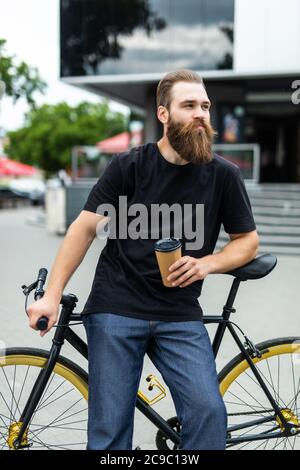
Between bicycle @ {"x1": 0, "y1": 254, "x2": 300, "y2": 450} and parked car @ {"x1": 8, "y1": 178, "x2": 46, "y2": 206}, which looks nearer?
bicycle @ {"x1": 0, "y1": 254, "x2": 300, "y2": 450}

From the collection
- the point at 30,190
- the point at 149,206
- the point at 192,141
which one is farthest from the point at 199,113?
the point at 30,190

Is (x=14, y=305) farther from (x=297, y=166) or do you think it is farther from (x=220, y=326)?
(x=297, y=166)

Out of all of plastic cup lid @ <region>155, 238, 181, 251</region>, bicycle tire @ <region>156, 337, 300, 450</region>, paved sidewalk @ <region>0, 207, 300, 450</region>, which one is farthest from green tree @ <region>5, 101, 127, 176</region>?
plastic cup lid @ <region>155, 238, 181, 251</region>

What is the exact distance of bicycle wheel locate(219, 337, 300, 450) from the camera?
2520 millimetres

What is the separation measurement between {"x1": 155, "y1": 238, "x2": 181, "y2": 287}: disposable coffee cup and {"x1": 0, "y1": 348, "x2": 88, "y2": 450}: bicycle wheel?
606 millimetres

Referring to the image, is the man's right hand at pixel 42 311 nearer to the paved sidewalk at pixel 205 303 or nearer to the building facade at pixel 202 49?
the paved sidewalk at pixel 205 303

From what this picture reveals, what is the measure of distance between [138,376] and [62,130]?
177 ft

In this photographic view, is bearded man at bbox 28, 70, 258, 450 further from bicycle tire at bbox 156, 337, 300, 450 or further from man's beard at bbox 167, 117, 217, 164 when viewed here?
bicycle tire at bbox 156, 337, 300, 450

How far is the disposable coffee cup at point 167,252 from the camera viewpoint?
2043mm

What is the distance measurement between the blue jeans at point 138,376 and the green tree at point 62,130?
5176 cm

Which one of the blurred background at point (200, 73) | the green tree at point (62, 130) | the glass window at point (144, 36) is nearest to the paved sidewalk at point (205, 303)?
the blurred background at point (200, 73)

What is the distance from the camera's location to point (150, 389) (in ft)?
7.83

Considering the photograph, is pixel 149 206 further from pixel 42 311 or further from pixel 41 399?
pixel 41 399
